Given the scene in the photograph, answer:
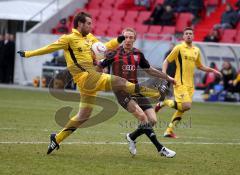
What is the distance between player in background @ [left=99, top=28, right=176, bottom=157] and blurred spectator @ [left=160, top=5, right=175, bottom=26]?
20.1m

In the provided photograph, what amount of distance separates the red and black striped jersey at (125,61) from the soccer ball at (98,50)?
10 cm

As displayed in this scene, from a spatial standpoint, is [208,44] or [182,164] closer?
[182,164]

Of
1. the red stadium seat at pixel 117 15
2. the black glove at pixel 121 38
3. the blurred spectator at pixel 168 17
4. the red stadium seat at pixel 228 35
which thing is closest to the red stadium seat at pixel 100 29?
the red stadium seat at pixel 117 15

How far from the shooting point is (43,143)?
1223 cm

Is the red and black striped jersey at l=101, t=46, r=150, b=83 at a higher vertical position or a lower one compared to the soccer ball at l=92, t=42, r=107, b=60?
lower

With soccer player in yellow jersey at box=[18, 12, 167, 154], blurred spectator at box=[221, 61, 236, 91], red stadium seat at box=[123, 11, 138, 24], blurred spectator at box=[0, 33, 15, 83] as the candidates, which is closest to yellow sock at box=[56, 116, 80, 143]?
soccer player in yellow jersey at box=[18, 12, 167, 154]

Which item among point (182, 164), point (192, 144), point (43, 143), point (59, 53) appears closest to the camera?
point (182, 164)

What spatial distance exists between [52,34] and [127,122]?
15.3m

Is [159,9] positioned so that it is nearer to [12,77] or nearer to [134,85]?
[12,77]

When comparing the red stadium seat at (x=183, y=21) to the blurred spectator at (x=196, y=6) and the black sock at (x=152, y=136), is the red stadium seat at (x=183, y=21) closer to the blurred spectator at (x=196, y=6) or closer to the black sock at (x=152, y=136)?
the blurred spectator at (x=196, y=6)

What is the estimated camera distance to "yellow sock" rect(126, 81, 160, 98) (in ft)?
35.9

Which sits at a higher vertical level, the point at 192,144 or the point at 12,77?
the point at 192,144

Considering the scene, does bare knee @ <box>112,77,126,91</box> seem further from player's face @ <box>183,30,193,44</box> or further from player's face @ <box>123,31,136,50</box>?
player's face @ <box>183,30,193,44</box>

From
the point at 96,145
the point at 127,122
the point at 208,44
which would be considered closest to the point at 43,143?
the point at 96,145
